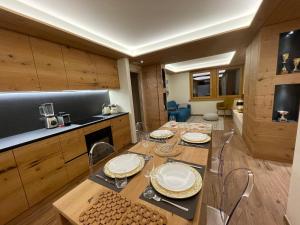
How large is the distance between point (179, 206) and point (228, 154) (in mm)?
2447

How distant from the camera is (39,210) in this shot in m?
1.64

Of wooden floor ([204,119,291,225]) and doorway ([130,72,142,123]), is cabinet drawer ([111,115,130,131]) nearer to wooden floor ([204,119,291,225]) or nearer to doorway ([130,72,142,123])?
doorway ([130,72,142,123])

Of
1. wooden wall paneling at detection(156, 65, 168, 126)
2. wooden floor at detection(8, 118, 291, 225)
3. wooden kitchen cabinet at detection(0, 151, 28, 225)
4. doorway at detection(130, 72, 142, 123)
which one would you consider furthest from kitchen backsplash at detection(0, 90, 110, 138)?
wooden wall paneling at detection(156, 65, 168, 126)

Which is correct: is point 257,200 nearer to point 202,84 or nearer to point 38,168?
point 38,168

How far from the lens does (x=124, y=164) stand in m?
1.00

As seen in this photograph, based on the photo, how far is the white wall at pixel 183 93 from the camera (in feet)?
21.4

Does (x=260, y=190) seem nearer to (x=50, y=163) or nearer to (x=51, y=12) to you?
(x=50, y=163)

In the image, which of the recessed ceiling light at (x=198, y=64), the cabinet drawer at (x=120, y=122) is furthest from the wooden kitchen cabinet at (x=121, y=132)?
the recessed ceiling light at (x=198, y=64)

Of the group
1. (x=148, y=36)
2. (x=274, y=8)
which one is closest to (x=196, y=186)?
(x=274, y=8)

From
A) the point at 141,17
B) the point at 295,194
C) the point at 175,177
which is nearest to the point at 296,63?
the point at 295,194

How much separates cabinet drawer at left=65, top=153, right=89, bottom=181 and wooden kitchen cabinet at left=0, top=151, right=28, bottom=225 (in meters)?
0.55

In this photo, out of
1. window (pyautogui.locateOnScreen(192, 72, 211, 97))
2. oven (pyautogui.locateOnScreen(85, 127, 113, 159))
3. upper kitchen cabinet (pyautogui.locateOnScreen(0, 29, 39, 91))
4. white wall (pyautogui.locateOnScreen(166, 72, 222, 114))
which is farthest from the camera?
white wall (pyautogui.locateOnScreen(166, 72, 222, 114))

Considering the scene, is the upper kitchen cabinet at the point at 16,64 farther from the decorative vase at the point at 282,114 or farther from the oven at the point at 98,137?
the decorative vase at the point at 282,114

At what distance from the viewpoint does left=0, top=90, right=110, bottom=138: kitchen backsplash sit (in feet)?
5.85
